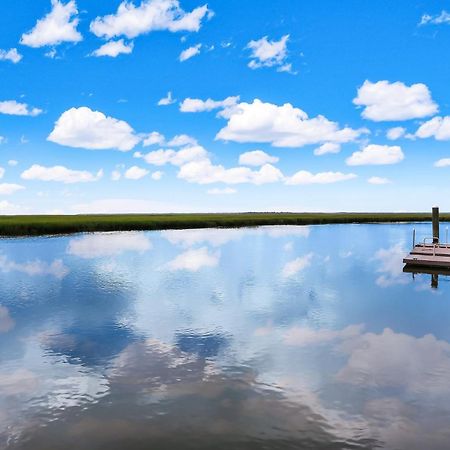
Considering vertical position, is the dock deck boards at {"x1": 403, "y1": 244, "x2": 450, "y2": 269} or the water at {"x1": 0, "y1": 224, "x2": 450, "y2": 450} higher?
the dock deck boards at {"x1": 403, "y1": 244, "x2": 450, "y2": 269}

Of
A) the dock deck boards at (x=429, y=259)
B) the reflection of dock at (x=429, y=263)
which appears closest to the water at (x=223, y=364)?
the reflection of dock at (x=429, y=263)

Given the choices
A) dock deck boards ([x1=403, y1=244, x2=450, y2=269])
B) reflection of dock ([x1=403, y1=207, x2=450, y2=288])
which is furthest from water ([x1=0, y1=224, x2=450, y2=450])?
dock deck boards ([x1=403, y1=244, x2=450, y2=269])

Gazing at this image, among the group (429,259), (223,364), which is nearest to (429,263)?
(429,259)

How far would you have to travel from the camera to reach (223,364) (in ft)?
39.0

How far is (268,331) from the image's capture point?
1534cm

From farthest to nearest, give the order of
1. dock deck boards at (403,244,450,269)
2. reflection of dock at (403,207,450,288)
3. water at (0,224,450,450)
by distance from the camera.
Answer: dock deck boards at (403,244,450,269) → reflection of dock at (403,207,450,288) → water at (0,224,450,450)

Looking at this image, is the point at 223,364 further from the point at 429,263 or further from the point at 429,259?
the point at 429,259

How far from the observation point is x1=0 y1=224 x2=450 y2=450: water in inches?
330

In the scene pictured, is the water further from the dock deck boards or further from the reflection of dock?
the dock deck boards

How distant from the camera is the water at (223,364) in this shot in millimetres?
8375

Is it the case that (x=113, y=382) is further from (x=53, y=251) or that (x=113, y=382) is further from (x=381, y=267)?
(x=53, y=251)

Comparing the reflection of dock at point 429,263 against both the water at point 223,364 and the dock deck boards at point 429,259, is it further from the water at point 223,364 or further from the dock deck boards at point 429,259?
the water at point 223,364

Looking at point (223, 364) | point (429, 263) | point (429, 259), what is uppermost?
point (429, 259)

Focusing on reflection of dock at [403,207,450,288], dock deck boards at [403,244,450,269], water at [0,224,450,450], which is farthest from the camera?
dock deck boards at [403,244,450,269]
